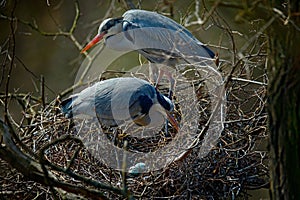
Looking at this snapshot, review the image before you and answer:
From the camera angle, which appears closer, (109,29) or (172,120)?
(172,120)

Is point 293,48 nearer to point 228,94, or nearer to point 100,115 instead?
point 228,94

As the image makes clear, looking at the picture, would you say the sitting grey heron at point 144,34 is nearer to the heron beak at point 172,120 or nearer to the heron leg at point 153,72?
the heron leg at point 153,72

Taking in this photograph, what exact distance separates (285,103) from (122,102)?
141 centimetres

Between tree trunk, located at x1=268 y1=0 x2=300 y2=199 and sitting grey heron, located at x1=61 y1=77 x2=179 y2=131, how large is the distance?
1280mm

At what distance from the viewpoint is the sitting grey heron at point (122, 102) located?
2685 millimetres

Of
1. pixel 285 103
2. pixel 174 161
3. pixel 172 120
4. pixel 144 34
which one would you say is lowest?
pixel 174 161

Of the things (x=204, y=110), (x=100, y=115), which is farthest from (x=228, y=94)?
(x=100, y=115)

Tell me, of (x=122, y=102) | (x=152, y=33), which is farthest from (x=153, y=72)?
(x=122, y=102)

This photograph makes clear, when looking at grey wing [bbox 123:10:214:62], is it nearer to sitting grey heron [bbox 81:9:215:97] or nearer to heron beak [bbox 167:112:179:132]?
sitting grey heron [bbox 81:9:215:97]

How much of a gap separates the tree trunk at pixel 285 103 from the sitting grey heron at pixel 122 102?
1.28m

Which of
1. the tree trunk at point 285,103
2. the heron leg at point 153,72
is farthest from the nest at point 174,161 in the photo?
the tree trunk at point 285,103

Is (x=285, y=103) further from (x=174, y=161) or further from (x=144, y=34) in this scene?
(x=144, y=34)

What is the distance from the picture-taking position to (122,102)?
2.72 m

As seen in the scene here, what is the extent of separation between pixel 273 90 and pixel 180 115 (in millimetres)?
1351
